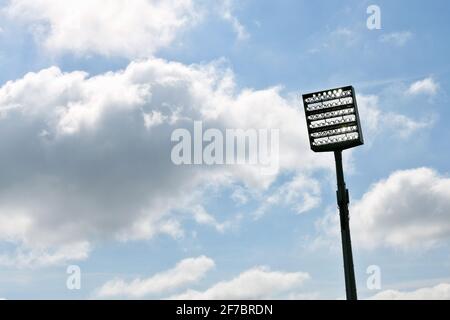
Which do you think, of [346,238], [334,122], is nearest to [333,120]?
[334,122]

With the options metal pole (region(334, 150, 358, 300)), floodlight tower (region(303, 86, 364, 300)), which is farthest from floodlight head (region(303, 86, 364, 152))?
metal pole (region(334, 150, 358, 300))

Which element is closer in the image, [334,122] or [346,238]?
[346,238]

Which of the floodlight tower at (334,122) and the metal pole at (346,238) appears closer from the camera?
the metal pole at (346,238)

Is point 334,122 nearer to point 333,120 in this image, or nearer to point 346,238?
point 333,120

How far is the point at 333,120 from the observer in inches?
760

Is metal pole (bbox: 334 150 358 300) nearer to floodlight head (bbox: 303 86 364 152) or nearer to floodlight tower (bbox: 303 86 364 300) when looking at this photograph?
floodlight tower (bbox: 303 86 364 300)

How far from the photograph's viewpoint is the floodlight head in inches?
753

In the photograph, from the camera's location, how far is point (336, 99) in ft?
63.4

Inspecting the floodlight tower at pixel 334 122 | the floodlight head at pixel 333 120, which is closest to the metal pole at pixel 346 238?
the floodlight tower at pixel 334 122

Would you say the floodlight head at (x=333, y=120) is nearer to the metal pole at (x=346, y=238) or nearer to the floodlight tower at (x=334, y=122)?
the floodlight tower at (x=334, y=122)

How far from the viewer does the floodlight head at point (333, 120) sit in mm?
19125
